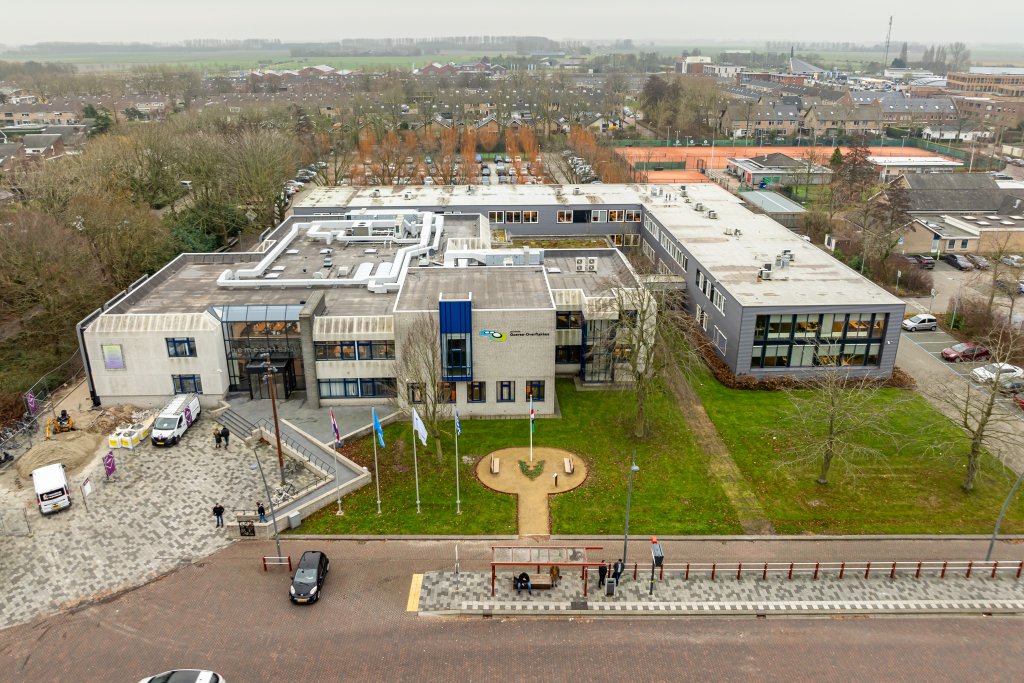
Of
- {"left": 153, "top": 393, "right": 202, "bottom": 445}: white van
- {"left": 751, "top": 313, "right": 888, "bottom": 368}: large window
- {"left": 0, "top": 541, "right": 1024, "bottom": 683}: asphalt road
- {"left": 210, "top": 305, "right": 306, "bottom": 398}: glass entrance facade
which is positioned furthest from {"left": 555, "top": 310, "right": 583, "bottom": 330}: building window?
{"left": 153, "top": 393, "right": 202, "bottom": 445}: white van

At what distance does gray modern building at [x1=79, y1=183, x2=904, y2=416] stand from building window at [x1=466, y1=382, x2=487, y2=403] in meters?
0.07

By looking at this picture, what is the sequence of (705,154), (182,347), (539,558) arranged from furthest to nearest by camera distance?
1. (705,154)
2. (182,347)
3. (539,558)

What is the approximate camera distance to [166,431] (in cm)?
4241

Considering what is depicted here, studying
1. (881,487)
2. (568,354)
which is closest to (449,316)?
(568,354)

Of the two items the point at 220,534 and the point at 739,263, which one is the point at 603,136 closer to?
the point at 739,263

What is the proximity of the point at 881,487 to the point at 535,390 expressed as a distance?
20.5 metres

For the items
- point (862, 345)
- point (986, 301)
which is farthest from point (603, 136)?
point (862, 345)

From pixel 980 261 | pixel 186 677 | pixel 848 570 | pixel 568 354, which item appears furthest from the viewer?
pixel 980 261

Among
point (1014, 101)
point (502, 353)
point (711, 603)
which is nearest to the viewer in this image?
point (711, 603)

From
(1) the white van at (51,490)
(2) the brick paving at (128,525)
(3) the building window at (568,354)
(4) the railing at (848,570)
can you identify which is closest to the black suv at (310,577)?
(2) the brick paving at (128,525)

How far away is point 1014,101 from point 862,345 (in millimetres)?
170886

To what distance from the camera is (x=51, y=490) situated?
118 ft

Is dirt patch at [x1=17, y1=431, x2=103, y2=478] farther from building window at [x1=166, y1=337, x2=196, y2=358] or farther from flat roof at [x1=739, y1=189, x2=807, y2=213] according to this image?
flat roof at [x1=739, y1=189, x2=807, y2=213]

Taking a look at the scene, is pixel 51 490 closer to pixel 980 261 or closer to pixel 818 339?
pixel 818 339
